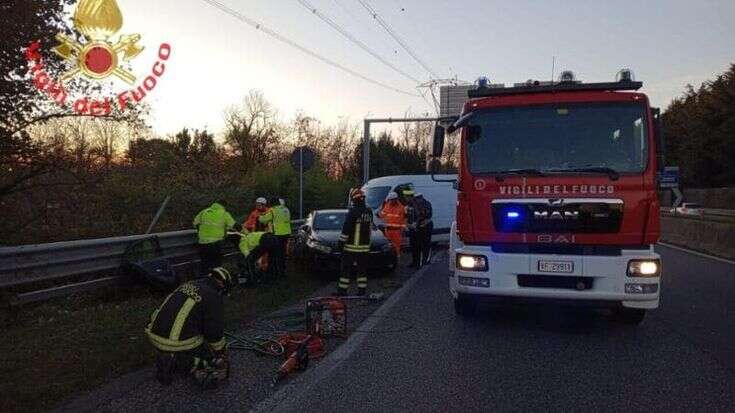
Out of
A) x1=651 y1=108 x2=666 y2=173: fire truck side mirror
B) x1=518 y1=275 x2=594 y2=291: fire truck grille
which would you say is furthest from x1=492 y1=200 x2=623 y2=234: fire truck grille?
x1=651 y1=108 x2=666 y2=173: fire truck side mirror

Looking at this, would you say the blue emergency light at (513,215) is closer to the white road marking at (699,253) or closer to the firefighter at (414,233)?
the firefighter at (414,233)

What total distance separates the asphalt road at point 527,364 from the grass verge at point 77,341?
165 cm

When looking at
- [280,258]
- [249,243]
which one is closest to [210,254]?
[249,243]

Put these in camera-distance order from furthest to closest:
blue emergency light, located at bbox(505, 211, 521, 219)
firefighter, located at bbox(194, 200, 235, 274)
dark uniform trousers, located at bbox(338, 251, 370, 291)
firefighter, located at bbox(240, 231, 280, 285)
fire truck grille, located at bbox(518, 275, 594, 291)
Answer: firefighter, located at bbox(240, 231, 280, 285) < firefighter, located at bbox(194, 200, 235, 274) < dark uniform trousers, located at bbox(338, 251, 370, 291) < blue emergency light, located at bbox(505, 211, 521, 219) < fire truck grille, located at bbox(518, 275, 594, 291)

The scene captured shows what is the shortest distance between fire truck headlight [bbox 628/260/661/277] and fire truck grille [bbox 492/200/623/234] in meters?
0.40

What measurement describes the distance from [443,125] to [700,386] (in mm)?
4304

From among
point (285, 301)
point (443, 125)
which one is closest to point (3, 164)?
point (285, 301)

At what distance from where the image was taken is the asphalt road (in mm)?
4645

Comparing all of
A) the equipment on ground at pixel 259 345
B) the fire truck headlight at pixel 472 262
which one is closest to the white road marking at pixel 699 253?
the fire truck headlight at pixel 472 262

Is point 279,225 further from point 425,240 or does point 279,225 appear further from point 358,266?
point 425,240

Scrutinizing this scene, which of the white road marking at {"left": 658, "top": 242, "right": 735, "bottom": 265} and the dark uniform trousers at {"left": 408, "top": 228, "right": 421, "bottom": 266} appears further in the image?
the white road marking at {"left": 658, "top": 242, "right": 735, "bottom": 265}

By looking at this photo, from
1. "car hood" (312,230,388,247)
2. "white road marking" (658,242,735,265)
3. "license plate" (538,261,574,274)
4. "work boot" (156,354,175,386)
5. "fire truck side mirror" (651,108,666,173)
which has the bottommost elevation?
"white road marking" (658,242,735,265)

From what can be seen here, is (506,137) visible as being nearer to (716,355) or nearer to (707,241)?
(716,355)

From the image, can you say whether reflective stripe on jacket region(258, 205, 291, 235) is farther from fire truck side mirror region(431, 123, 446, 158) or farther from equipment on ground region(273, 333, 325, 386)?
equipment on ground region(273, 333, 325, 386)
